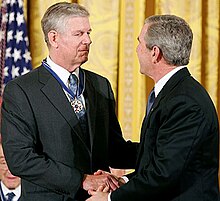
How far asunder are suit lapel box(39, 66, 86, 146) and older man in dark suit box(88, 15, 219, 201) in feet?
1.06

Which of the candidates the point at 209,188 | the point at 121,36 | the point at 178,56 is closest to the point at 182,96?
the point at 178,56

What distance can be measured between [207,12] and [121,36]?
2.27ft

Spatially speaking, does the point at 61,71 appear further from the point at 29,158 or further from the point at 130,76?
the point at 130,76

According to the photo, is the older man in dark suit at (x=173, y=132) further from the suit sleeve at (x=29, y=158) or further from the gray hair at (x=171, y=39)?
the suit sleeve at (x=29, y=158)

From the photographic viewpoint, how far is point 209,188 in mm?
2361

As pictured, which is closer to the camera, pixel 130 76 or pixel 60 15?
pixel 60 15

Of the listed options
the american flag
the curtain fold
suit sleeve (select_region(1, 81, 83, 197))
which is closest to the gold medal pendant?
suit sleeve (select_region(1, 81, 83, 197))

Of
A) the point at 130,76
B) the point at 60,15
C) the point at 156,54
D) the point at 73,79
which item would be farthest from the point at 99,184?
the point at 130,76

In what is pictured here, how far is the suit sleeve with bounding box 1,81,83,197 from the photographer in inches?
100

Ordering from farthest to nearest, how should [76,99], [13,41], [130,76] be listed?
1. [130,76]
2. [13,41]
3. [76,99]

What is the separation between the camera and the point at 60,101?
2.68 m

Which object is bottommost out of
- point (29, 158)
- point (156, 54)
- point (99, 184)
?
point (99, 184)

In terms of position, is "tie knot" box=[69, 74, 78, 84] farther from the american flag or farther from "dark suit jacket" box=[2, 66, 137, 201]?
the american flag

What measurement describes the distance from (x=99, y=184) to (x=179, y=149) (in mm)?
490
